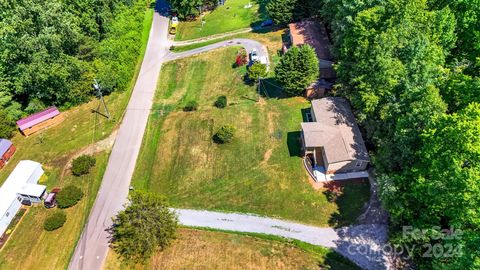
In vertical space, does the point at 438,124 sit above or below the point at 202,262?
above

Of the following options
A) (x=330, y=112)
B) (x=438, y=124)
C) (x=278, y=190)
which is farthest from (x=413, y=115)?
(x=278, y=190)

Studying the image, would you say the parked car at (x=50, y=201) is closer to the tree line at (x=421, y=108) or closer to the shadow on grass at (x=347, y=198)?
the shadow on grass at (x=347, y=198)

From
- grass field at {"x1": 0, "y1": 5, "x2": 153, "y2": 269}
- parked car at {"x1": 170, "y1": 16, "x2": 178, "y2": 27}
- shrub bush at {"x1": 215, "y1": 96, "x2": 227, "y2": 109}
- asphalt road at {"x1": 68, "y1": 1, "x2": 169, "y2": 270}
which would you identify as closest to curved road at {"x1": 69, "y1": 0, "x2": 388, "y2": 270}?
asphalt road at {"x1": 68, "y1": 1, "x2": 169, "y2": 270}

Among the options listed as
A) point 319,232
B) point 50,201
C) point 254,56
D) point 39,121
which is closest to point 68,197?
point 50,201

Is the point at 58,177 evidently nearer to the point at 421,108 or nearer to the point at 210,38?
the point at 210,38

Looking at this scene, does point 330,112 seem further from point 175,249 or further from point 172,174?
point 175,249
